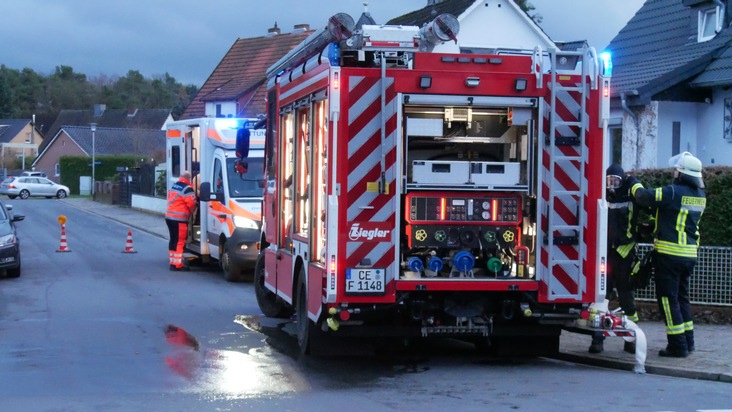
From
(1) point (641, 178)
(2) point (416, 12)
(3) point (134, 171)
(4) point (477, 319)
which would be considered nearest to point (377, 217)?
(4) point (477, 319)

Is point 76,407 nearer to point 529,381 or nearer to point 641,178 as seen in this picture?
point 529,381

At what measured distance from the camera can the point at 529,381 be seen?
923 centimetres

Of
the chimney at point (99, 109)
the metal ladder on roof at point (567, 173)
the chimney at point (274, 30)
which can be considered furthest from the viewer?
the chimney at point (99, 109)

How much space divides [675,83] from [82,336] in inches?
558

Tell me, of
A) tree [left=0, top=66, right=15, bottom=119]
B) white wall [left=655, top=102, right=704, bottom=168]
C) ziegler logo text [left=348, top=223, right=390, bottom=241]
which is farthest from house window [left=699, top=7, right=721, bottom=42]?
tree [left=0, top=66, right=15, bottom=119]

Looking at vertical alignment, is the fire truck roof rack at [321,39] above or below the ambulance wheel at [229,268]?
above

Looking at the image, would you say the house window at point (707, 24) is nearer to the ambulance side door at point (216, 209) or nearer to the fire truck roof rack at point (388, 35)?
the ambulance side door at point (216, 209)

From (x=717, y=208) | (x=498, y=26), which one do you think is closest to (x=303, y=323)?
(x=717, y=208)

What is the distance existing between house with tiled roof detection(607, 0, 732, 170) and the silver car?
155 ft

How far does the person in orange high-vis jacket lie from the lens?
19.5 metres

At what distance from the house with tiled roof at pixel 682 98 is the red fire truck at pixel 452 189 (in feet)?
41.0

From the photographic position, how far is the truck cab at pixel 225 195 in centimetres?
1777

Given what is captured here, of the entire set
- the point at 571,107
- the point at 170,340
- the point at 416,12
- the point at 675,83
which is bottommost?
the point at 170,340

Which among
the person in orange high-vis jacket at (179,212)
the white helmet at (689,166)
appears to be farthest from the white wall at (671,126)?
the white helmet at (689,166)
